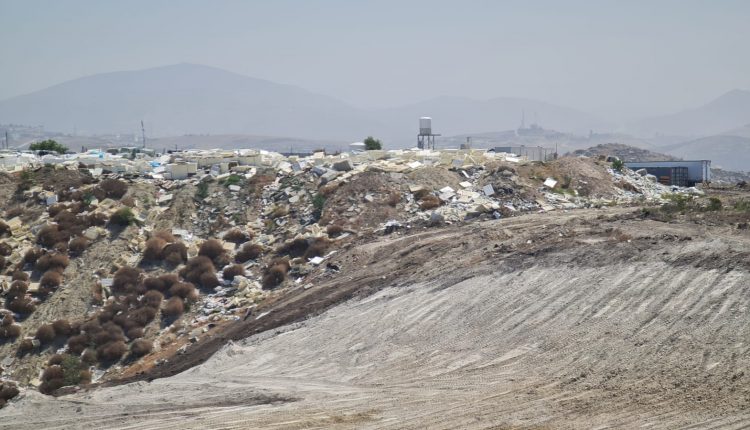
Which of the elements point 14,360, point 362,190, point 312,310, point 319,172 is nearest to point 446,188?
point 362,190

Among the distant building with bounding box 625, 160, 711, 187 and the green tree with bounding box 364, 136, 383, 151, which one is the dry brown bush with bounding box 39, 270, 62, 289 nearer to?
the green tree with bounding box 364, 136, 383, 151

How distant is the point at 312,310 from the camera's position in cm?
2702

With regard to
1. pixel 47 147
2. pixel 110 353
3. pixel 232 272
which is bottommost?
pixel 110 353

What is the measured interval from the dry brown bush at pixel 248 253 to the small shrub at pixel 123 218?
611cm

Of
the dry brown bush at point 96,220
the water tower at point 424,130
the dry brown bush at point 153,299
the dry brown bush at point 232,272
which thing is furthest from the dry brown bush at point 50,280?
the water tower at point 424,130

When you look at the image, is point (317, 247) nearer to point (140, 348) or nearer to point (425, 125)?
point (140, 348)

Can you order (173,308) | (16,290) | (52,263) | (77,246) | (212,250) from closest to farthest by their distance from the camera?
1. (173,308)
2. (16,290)
3. (52,263)
4. (212,250)
5. (77,246)

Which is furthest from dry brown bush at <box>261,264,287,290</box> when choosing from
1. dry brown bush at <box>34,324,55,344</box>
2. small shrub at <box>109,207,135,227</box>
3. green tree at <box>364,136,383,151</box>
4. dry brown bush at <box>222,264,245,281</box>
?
green tree at <box>364,136,383,151</box>

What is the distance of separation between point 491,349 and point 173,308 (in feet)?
48.8

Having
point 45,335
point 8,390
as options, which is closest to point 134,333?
point 45,335

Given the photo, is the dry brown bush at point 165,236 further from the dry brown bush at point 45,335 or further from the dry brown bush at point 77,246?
the dry brown bush at point 45,335

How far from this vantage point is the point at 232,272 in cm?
3441

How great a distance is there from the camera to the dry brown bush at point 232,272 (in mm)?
34312

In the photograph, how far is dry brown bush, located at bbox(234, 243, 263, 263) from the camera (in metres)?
35.7
